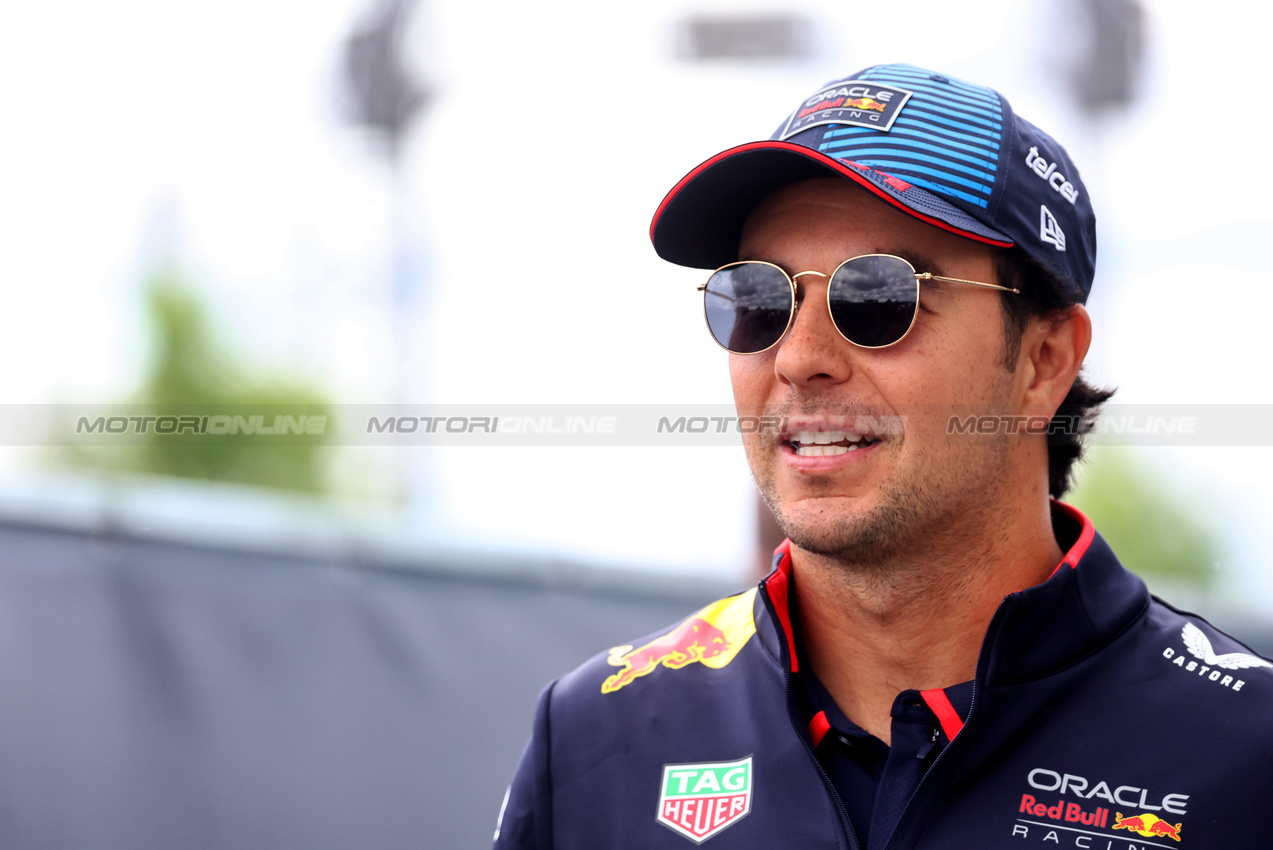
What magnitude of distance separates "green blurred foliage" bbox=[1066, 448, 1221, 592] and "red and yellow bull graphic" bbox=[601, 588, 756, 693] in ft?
25.9

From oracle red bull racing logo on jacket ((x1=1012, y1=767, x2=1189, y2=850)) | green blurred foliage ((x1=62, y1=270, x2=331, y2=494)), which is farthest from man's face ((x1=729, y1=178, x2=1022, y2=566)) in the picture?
green blurred foliage ((x1=62, y1=270, x2=331, y2=494))

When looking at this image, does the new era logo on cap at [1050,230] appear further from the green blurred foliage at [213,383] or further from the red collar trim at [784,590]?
the green blurred foliage at [213,383]

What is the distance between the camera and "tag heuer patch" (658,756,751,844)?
1.60 meters

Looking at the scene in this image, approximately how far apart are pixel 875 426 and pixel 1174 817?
Result: 0.63m

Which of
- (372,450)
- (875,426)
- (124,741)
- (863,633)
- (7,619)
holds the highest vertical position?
(875,426)

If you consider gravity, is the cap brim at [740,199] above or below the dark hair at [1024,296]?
above

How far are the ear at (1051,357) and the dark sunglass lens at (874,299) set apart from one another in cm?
23

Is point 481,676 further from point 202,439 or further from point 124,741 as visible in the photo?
point 202,439

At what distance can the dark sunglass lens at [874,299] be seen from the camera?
1.63 m

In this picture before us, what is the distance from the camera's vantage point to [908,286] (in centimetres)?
163

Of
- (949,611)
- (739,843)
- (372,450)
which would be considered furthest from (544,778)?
(372,450)

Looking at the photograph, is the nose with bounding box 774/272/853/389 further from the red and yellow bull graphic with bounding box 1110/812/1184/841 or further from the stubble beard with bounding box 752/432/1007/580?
the red and yellow bull graphic with bounding box 1110/812/1184/841

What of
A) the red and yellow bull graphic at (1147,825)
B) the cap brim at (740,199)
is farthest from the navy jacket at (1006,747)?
the cap brim at (740,199)
